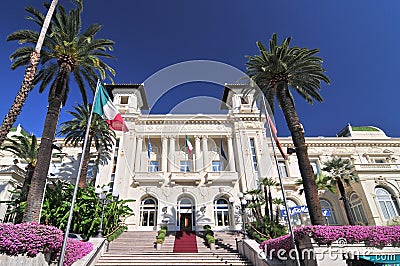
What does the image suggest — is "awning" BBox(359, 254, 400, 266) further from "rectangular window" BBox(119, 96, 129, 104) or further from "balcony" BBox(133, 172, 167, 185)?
"rectangular window" BBox(119, 96, 129, 104)

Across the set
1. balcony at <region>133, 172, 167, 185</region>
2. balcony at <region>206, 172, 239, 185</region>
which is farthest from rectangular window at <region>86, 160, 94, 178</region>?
balcony at <region>206, 172, 239, 185</region>

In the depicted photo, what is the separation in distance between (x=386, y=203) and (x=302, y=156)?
17.1 meters

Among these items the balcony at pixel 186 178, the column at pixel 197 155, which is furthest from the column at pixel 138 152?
the column at pixel 197 155

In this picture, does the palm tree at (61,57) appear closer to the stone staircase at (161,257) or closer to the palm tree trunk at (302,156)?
the stone staircase at (161,257)

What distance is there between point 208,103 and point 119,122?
48.4 feet

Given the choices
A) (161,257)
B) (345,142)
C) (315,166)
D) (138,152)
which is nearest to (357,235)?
(161,257)

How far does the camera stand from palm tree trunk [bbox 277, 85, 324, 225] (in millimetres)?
11659

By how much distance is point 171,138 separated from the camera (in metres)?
29.2

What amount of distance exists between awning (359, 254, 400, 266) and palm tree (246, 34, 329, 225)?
6.92 meters

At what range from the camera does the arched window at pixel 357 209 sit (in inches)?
928

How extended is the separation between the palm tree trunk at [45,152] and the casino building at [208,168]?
1134 centimetres

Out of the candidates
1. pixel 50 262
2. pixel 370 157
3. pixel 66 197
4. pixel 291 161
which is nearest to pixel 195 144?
pixel 291 161

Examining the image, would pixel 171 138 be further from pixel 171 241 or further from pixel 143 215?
pixel 171 241

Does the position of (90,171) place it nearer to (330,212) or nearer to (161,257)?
(161,257)
